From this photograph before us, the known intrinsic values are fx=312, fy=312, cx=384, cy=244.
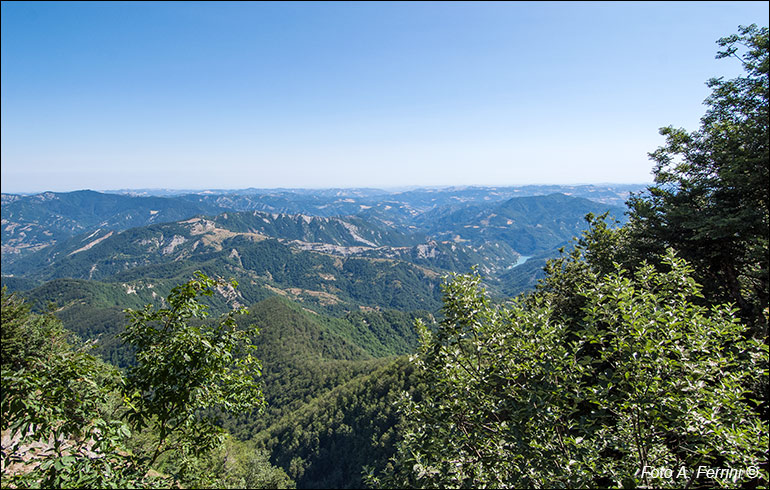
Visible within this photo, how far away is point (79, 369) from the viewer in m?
6.73

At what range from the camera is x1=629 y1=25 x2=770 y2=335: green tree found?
15.5m

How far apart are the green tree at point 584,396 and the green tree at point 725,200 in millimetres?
11857

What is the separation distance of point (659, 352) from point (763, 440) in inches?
97.8

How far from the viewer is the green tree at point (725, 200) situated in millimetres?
15523

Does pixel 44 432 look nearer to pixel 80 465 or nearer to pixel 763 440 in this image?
pixel 80 465

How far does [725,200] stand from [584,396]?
58.0 feet

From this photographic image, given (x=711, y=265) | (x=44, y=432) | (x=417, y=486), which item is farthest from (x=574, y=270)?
(x=44, y=432)

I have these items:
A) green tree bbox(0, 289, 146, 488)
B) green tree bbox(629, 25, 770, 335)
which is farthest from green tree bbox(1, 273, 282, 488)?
green tree bbox(629, 25, 770, 335)

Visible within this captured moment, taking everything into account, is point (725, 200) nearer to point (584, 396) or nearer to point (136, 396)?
point (584, 396)

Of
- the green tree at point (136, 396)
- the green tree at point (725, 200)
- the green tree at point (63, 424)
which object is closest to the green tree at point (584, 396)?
the green tree at point (136, 396)

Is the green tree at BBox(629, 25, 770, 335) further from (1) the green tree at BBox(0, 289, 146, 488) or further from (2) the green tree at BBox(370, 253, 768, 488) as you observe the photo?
(1) the green tree at BBox(0, 289, 146, 488)

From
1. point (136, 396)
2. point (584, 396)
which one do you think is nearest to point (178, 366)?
point (136, 396)

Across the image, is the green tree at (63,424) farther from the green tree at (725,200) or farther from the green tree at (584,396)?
the green tree at (725,200)

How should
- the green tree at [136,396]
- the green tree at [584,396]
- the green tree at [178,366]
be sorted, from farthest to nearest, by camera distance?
the green tree at [178,366] < the green tree at [584,396] < the green tree at [136,396]
